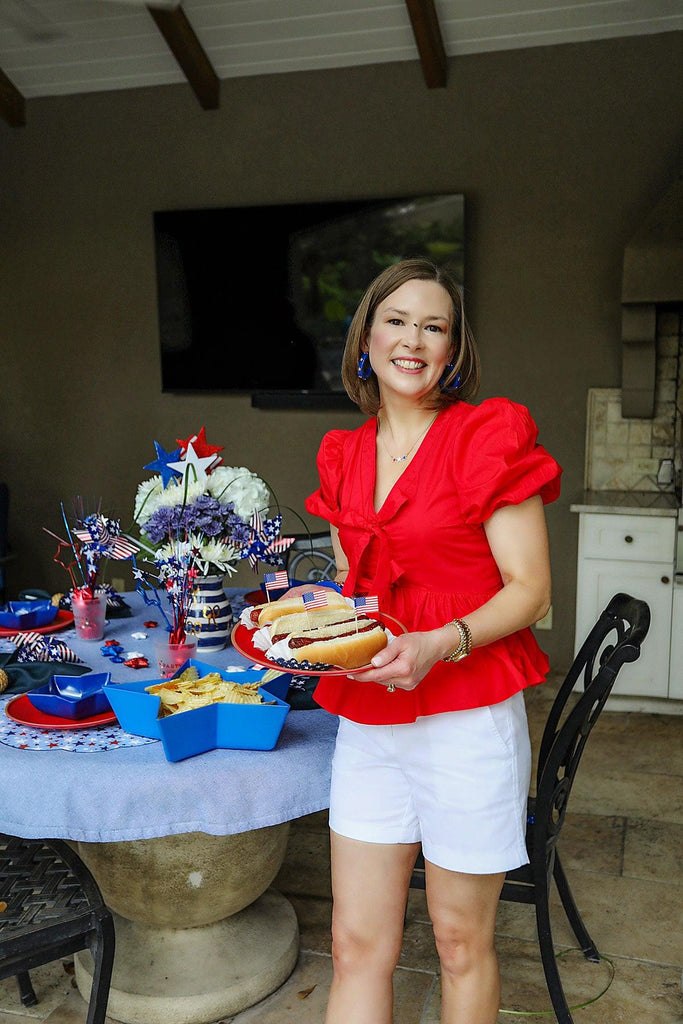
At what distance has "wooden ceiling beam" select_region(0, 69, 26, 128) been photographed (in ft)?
16.2

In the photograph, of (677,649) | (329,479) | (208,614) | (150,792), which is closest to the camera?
(150,792)

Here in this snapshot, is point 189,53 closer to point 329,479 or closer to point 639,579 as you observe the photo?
point 639,579

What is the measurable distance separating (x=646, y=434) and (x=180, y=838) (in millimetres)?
3163

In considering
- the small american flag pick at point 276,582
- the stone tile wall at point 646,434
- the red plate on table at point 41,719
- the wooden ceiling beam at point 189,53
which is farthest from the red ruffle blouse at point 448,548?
the wooden ceiling beam at point 189,53

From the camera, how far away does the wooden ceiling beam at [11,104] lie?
4934 millimetres

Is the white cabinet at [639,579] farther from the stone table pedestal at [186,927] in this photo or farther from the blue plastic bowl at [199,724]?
the blue plastic bowl at [199,724]

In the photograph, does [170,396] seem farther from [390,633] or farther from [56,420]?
[390,633]

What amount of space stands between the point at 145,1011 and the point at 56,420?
3839mm

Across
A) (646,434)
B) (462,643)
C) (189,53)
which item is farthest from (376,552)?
(189,53)

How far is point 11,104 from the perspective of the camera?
197 inches

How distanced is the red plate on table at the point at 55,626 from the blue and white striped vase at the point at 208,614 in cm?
36

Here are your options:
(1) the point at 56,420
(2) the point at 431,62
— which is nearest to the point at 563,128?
(2) the point at 431,62

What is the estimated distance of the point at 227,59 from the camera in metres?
4.64

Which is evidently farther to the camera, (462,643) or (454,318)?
(454,318)
